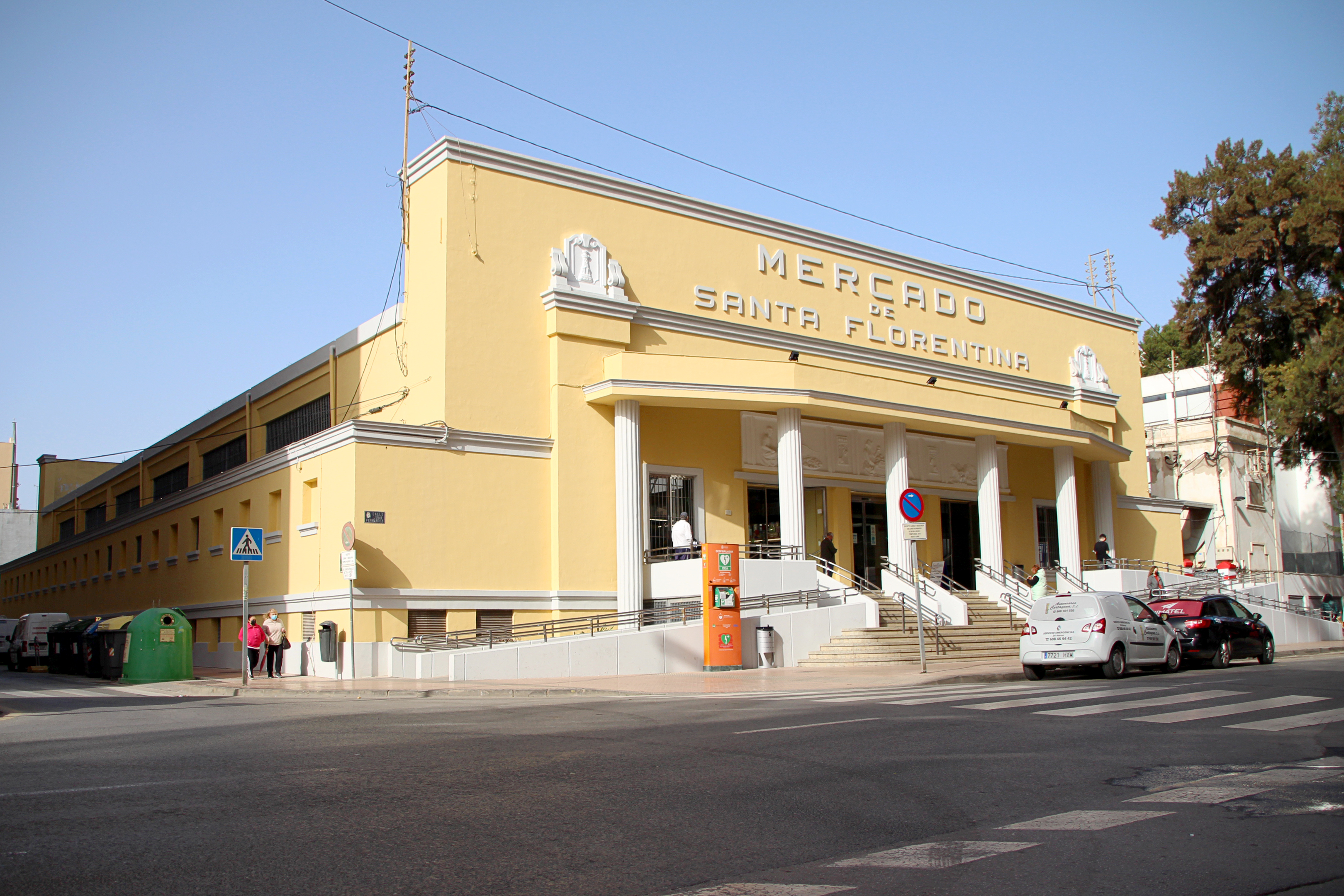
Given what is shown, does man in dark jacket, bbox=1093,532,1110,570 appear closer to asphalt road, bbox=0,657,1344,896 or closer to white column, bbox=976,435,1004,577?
white column, bbox=976,435,1004,577

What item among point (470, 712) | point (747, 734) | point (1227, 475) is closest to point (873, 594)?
point (470, 712)

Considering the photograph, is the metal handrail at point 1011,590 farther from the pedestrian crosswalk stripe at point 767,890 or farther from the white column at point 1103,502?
the pedestrian crosswalk stripe at point 767,890

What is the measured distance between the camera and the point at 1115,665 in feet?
61.7

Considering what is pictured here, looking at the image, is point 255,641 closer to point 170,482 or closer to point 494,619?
point 494,619

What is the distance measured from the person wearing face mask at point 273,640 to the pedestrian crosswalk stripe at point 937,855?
21.1 m

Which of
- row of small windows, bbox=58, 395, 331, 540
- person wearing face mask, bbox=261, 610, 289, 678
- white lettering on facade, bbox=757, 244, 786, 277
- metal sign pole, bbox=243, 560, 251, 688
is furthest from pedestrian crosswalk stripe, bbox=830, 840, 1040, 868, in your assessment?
white lettering on facade, bbox=757, 244, 786, 277

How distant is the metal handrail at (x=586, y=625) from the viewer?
23641 mm

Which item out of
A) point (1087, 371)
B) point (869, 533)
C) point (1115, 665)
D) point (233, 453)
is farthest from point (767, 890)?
point (1087, 371)

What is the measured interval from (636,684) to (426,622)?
733cm

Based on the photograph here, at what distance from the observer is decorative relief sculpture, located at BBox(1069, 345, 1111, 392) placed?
42688 millimetres

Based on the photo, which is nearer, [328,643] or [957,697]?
[957,697]

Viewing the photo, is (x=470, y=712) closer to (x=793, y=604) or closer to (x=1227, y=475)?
(x=793, y=604)

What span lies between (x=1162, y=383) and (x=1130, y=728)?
62.8m

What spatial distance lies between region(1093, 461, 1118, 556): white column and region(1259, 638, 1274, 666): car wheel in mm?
16473
